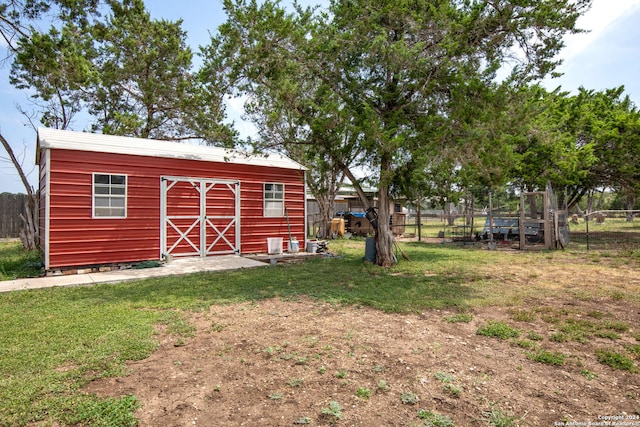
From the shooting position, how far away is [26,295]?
594cm

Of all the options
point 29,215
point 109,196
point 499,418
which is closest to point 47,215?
point 109,196

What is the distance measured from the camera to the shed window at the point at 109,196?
8508 mm

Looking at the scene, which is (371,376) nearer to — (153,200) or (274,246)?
(153,200)

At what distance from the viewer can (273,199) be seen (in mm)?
11625

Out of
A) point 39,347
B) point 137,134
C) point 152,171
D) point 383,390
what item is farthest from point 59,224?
point 137,134

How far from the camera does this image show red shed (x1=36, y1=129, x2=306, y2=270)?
8070 mm

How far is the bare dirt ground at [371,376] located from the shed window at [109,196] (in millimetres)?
5685

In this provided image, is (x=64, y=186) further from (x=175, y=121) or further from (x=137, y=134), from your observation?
(x=175, y=121)

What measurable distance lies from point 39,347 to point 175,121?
16.3 metres

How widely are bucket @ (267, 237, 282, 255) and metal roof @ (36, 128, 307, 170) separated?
2472 mm

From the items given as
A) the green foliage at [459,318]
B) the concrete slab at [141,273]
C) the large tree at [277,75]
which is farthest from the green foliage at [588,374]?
the concrete slab at [141,273]

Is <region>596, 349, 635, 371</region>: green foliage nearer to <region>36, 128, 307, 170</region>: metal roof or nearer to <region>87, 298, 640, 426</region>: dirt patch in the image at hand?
<region>87, 298, 640, 426</region>: dirt patch

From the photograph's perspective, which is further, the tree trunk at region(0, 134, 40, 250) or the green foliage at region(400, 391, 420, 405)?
the tree trunk at region(0, 134, 40, 250)

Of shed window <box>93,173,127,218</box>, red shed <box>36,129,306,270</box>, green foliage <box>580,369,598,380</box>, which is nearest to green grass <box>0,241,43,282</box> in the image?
red shed <box>36,129,306,270</box>
